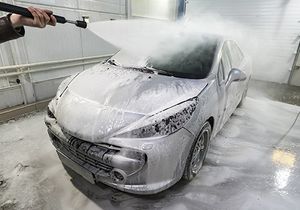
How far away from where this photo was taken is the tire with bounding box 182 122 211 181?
2.01 metres

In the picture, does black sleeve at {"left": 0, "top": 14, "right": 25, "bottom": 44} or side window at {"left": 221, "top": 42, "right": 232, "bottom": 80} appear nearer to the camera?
black sleeve at {"left": 0, "top": 14, "right": 25, "bottom": 44}

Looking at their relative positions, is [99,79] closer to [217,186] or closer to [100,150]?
[100,150]

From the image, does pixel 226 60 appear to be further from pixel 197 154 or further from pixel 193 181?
pixel 193 181

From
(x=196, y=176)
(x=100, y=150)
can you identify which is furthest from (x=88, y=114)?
(x=196, y=176)

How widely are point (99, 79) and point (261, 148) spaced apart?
2.48 metres

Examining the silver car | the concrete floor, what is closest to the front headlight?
the silver car

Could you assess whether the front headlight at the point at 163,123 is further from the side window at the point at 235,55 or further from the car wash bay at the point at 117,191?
the side window at the point at 235,55

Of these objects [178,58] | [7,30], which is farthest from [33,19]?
[178,58]

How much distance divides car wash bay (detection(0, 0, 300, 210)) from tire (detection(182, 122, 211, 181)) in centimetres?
13

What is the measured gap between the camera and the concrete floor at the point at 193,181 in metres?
1.98

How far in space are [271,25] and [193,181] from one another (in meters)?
6.25

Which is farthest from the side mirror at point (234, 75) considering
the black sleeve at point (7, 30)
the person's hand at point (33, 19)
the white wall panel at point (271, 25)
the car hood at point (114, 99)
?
the white wall panel at point (271, 25)

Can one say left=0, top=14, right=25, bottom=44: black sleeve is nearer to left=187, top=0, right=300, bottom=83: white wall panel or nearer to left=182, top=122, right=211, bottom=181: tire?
left=182, top=122, right=211, bottom=181: tire

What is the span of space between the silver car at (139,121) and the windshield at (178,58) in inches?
0.7
